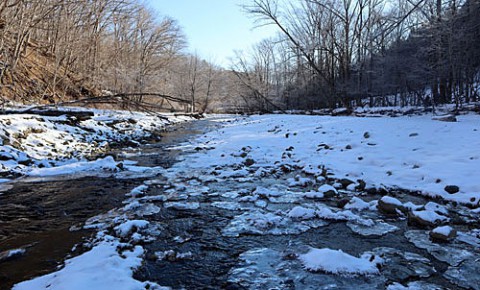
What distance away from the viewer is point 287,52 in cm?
3022

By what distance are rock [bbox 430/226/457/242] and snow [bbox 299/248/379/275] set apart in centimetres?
104

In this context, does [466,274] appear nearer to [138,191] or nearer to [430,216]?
[430,216]

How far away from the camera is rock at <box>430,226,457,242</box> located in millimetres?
3354

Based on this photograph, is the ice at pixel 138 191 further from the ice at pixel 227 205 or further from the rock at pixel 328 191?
the rock at pixel 328 191

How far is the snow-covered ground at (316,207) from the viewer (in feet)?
9.00

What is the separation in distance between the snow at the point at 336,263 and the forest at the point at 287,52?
2420 mm

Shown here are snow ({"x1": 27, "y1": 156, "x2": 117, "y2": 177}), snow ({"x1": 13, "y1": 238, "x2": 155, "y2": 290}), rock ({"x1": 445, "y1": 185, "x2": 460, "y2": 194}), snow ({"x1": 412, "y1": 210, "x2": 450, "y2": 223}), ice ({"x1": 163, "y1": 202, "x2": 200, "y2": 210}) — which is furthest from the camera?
snow ({"x1": 27, "y1": 156, "x2": 117, "y2": 177})

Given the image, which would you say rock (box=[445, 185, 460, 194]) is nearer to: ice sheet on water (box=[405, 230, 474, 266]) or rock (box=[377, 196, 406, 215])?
rock (box=[377, 196, 406, 215])

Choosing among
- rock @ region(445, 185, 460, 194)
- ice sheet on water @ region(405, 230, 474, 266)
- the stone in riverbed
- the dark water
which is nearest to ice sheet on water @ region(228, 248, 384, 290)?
ice sheet on water @ region(405, 230, 474, 266)

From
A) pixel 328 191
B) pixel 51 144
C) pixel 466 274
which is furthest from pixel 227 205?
pixel 51 144

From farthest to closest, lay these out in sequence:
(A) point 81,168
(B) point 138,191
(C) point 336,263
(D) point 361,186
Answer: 1. (A) point 81,168
2. (D) point 361,186
3. (B) point 138,191
4. (C) point 336,263

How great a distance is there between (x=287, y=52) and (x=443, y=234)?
28832mm

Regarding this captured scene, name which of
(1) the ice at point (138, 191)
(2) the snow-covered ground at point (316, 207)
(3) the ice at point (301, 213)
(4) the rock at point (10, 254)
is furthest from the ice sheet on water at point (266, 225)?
(4) the rock at point (10, 254)

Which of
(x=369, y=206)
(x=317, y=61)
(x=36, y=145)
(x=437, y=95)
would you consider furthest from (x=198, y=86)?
(x=369, y=206)
